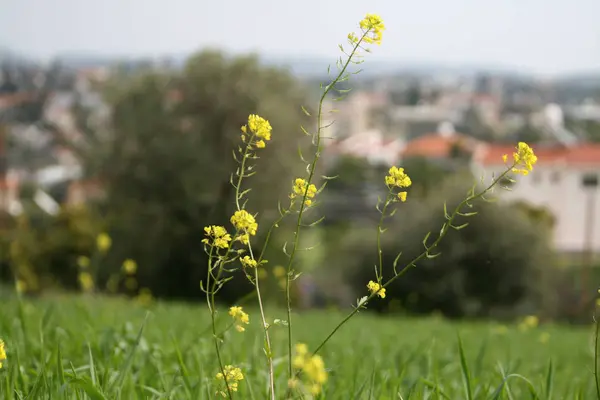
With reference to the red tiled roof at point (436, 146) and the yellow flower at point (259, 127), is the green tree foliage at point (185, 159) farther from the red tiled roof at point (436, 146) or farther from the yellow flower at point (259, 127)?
the red tiled roof at point (436, 146)

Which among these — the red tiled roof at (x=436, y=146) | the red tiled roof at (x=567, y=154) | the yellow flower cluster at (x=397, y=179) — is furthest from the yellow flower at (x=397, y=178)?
the red tiled roof at (x=436, y=146)

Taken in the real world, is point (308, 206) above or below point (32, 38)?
below

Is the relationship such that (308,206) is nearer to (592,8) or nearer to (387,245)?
(387,245)

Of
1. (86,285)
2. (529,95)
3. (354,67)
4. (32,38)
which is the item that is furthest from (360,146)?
(354,67)

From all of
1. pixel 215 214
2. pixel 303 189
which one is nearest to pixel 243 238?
pixel 303 189

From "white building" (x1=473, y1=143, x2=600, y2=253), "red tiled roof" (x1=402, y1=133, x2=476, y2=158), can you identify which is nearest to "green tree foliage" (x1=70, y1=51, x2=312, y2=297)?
"white building" (x1=473, y1=143, x2=600, y2=253)

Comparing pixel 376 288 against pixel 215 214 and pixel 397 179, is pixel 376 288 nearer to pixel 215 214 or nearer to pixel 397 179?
pixel 397 179

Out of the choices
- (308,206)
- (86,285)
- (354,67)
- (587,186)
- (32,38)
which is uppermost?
(32,38)

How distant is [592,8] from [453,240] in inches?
2403

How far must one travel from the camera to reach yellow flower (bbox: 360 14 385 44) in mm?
1416

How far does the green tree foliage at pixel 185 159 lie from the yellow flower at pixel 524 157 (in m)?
21.5

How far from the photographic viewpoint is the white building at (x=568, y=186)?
185ft

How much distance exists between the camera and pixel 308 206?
138cm

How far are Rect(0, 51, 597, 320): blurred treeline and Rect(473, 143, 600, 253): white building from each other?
32.8m
